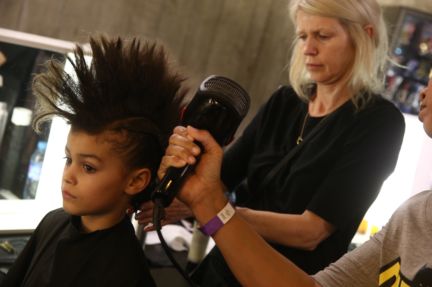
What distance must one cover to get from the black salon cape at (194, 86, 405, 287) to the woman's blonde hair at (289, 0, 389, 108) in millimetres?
59

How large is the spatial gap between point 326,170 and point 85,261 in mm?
629

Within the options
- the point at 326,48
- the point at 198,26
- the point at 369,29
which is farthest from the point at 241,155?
the point at 198,26

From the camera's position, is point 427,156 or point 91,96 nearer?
point 91,96

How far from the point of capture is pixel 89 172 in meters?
0.93

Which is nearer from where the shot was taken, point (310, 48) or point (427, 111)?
point (427, 111)

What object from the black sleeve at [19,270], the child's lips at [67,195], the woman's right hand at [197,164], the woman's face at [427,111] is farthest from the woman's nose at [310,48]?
the black sleeve at [19,270]

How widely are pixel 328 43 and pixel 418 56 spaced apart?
194cm

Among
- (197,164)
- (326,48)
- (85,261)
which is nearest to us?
(197,164)

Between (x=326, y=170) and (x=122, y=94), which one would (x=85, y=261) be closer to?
(x=122, y=94)

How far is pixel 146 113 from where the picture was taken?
3.11ft

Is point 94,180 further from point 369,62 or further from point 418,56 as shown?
point 418,56

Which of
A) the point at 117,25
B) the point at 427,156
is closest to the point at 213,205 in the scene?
the point at 117,25

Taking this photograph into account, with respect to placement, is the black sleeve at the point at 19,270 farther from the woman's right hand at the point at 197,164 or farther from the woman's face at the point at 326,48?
the woman's face at the point at 326,48

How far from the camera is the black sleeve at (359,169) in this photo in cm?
120
